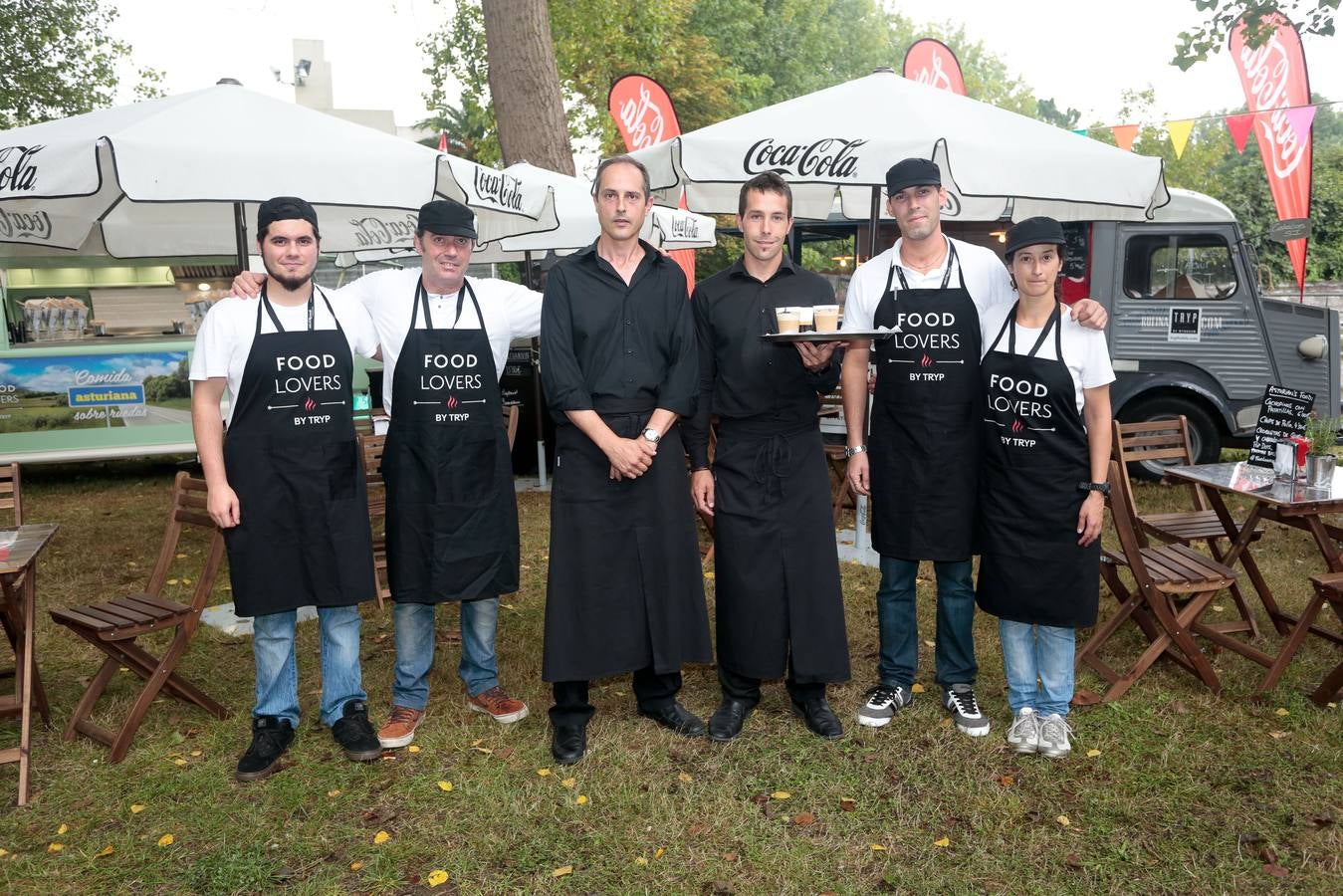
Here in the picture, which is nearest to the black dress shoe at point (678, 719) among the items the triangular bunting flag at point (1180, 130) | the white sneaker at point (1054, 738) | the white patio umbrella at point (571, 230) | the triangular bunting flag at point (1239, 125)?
the white sneaker at point (1054, 738)

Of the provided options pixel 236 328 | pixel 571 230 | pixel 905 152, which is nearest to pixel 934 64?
pixel 571 230

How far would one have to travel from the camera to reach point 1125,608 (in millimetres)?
3953

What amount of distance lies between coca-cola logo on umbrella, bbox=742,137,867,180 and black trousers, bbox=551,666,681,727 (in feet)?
7.68

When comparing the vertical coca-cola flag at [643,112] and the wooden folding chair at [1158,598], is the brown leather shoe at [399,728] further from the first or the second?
the vertical coca-cola flag at [643,112]

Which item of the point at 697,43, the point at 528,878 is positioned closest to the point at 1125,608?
the point at 528,878

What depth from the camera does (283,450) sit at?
318 cm

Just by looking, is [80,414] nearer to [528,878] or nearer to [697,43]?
[528,878]

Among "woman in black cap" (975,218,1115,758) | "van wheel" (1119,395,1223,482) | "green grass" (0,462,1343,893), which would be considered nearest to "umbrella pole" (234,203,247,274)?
"green grass" (0,462,1343,893)

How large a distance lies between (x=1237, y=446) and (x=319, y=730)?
7.09 metres

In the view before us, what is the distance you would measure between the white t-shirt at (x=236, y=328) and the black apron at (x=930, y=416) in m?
1.97

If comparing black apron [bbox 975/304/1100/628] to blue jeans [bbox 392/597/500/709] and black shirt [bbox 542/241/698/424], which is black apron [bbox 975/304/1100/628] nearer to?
black shirt [bbox 542/241/698/424]

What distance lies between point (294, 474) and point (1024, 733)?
8.87 ft

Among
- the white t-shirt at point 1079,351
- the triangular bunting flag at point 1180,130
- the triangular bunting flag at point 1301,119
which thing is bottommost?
the white t-shirt at point 1079,351

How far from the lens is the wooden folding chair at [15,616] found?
3.45 m
